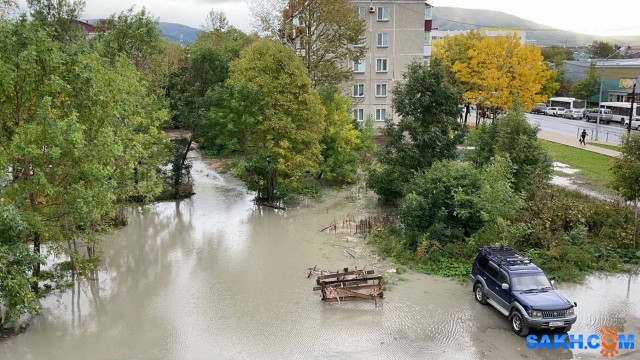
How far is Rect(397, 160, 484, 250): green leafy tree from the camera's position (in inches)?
844

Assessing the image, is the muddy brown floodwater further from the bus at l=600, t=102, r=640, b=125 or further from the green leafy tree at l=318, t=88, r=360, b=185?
the bus at l=600, t=102, r=640, b=125

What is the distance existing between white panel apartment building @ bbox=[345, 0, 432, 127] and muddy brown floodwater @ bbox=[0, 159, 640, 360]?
1008 inches

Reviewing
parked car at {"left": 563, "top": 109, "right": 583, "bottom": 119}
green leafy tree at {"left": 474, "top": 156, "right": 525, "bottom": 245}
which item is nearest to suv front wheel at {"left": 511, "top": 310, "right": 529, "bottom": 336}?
green leafy tree at {"left": 474, "top": 156, "right": 525, "bottom": 245}

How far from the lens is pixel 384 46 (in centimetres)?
4700

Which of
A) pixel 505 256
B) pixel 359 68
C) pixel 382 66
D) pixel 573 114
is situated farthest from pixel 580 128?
pixel 505 256

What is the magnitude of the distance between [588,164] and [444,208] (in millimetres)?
21083

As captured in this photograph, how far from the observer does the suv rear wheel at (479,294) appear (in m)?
17.5

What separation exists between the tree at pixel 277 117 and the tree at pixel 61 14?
12429 millimetres

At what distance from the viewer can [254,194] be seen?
3334 cm

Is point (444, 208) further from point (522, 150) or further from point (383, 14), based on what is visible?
point (383, 14)

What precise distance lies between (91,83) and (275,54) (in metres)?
13.5

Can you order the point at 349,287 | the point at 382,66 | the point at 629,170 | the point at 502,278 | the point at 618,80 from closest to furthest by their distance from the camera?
1. the point at 502,278
2. the point at 349,287
3. the point at 629,170
4. the point at 382,66
5. the point at 618,80

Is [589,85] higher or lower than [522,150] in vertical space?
higher

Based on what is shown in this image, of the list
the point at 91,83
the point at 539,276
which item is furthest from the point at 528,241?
the point at 91,83
